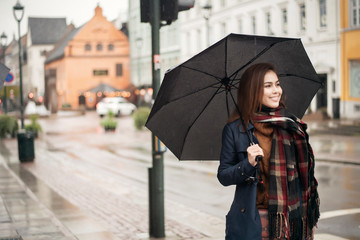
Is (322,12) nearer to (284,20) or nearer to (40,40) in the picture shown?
(284,20)

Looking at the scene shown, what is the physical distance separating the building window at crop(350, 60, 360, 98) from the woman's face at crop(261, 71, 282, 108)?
93.4 ft

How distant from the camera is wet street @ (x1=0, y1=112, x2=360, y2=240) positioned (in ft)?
28.2

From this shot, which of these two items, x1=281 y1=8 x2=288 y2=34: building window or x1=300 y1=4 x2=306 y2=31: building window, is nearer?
x1=300 y1=4 x2=306 y2=31: building window

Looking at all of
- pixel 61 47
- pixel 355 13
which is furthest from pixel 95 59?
pixel 355 13

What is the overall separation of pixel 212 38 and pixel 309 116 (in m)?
17.9

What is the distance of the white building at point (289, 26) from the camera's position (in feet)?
108

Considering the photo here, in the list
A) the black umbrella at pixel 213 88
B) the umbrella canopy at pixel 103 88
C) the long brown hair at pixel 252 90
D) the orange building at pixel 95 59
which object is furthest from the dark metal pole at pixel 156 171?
the orange building at pixel 95 59

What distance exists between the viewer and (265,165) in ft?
12.2

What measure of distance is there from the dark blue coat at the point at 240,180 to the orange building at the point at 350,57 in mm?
27980

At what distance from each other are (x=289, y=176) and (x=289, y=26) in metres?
34.7

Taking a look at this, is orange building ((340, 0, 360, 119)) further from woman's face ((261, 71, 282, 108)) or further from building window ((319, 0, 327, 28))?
woman's face ((261, 71, 282, 108))

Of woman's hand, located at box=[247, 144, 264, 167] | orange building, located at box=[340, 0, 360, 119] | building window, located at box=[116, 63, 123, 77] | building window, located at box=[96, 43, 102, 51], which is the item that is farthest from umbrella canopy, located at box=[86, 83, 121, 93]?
woman's hand, located at box=[247, 144, 264, 167]

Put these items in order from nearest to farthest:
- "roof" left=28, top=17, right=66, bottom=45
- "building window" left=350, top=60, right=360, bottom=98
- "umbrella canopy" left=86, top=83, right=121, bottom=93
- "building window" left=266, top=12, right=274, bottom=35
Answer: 1. "building window" left=350, top=60, right=360, bottom=98
2. "building window" left=266, top=12, right=274, bottom=35
3. "umbrella canopy" left=86, top=83, right=121, bottom=93
4. "roof" left=28, top=17, right=66, bottom=45

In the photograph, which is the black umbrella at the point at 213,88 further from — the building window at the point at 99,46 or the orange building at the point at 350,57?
the building window at the point at 99,46
